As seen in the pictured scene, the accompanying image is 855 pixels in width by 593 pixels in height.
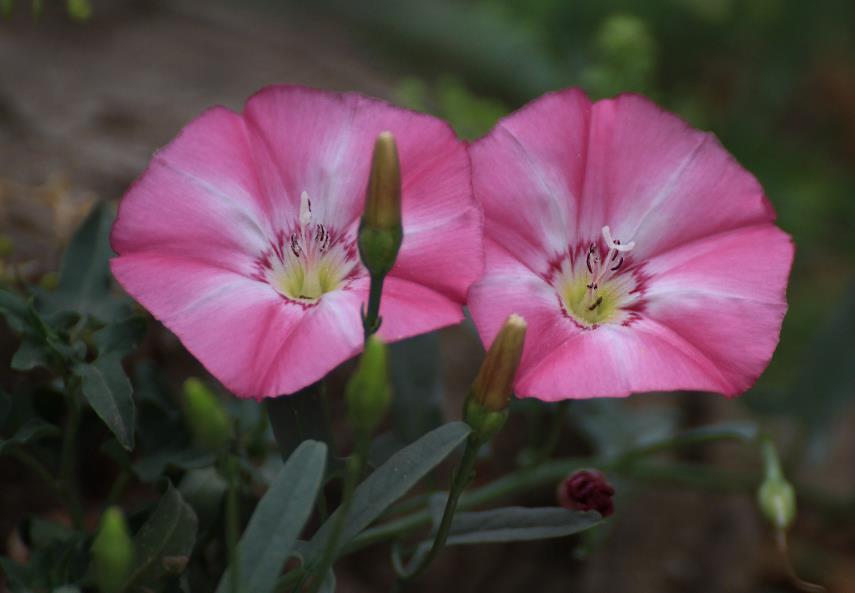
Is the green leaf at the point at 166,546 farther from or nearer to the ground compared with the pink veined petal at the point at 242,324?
nearer to the ground

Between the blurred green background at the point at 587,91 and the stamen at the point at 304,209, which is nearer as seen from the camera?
the stamen at the point at 304,209

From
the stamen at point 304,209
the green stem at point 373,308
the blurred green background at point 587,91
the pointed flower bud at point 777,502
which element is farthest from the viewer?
the blurred green background at point 587,91

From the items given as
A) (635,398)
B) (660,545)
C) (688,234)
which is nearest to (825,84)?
(635,398)

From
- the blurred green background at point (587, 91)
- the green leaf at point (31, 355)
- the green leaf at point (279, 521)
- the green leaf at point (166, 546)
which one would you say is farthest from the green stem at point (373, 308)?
the blurred green background at point (587, 91)

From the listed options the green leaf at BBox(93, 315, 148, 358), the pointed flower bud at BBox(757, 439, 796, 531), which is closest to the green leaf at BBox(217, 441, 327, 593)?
the green leaf at BBox(93, 315, 148, 358)

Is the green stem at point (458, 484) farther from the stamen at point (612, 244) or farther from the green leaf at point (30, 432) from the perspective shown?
the green leaf at point (30, 432)

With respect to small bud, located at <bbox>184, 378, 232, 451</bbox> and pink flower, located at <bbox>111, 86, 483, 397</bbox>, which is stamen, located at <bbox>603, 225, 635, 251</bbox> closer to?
pink flower, located at <bbox>111, 86, 483, 397</bbox>

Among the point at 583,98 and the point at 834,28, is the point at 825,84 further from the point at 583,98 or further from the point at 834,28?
the point at 583,98
